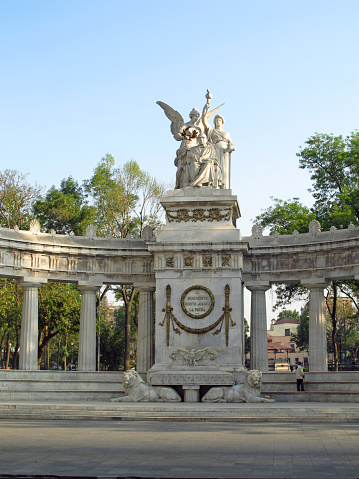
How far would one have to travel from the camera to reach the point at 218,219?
40.0m

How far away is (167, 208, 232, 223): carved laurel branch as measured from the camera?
131 ft

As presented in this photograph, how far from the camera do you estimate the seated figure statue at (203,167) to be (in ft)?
134

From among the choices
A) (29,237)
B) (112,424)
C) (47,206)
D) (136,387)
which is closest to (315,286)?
(136,387)

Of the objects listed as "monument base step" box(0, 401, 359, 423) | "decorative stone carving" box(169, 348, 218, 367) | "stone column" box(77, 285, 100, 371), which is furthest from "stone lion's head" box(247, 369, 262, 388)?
"stone column" box(77, 285, 100, 371)

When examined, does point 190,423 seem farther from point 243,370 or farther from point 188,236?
point 188,236

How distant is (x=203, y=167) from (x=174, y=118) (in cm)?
404

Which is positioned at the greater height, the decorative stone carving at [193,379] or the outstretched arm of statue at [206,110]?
the outstretched arm of statue at [206,110]

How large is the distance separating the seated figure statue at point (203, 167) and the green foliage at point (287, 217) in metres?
15.3

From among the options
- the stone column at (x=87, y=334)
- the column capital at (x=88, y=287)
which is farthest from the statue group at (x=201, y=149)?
the stone column at (x=87, y=334)

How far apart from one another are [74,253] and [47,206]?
26.2 m

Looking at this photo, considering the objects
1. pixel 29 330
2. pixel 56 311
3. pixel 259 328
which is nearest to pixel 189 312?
pixel 259 328

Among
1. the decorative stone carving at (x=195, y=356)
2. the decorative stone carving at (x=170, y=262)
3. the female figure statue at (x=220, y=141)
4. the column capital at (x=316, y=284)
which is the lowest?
the decorative stone carving at (x=195, y=356)

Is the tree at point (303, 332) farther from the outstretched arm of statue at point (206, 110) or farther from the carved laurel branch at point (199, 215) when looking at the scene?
the carved laurel branch at point (199, 215)

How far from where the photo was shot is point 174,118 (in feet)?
141
